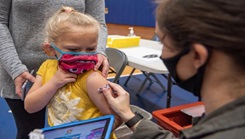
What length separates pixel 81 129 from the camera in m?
1.00

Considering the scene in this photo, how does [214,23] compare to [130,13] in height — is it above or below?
above

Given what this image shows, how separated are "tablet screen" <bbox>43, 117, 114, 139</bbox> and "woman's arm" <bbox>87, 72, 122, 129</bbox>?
99 mm

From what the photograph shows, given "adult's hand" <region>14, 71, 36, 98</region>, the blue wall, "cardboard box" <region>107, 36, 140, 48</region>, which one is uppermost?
"adult's hand" <region>14, 71, 36, 98</region>

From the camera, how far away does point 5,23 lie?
127 centimetres

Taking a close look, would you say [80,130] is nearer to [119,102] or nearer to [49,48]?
[119,102]

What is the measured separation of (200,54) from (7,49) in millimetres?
908

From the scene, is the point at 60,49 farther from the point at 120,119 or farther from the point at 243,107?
the point at 243,107

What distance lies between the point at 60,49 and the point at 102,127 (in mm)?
342

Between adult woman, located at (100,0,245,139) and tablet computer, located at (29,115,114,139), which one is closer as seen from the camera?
adult woman, located at (100,0,245,139)

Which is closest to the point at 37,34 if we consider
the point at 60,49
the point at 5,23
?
the point at 5,23

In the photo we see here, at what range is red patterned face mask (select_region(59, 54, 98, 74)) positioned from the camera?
1048mm

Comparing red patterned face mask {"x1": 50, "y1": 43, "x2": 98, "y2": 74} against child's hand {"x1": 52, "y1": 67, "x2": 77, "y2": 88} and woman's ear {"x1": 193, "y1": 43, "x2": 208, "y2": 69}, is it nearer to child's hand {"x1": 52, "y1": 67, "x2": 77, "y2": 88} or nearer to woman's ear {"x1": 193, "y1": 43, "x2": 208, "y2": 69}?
child's hand {"x1": 52, "y1": 67, "x2": 77, "y2": 88}

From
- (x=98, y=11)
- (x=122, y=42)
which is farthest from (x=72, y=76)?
(x=122, y=42)

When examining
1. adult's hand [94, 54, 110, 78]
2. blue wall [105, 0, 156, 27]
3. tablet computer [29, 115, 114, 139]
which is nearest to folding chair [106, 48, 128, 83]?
adult's hand [94, 54, 110, 78]
